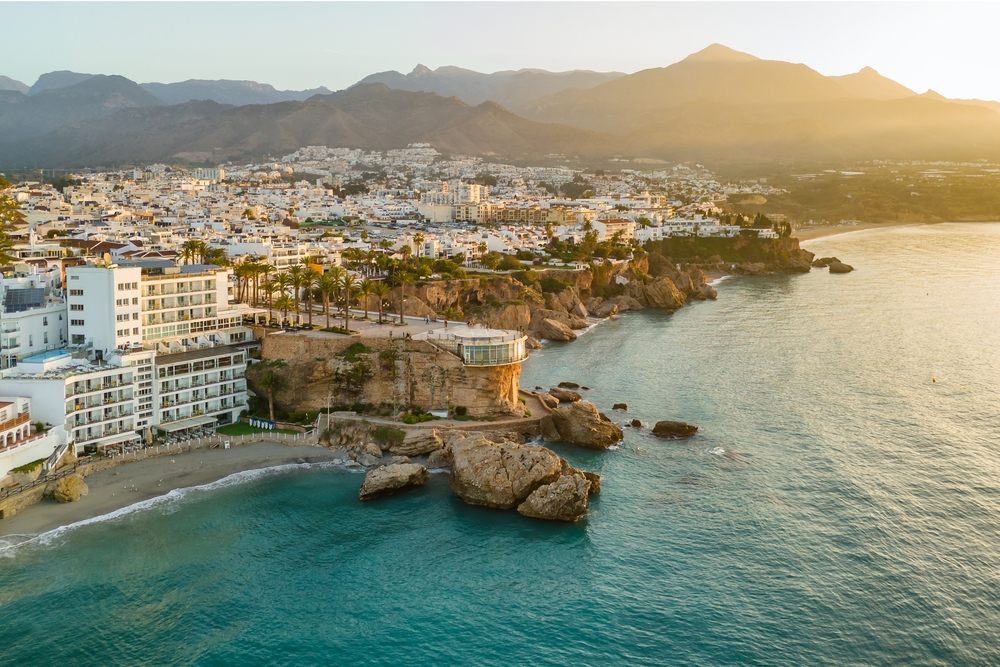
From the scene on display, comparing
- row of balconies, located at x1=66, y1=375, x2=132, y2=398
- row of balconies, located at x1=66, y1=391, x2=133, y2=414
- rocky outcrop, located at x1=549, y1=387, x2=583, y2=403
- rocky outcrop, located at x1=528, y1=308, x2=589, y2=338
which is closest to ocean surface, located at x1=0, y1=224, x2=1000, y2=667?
rocky outcrop, located at x1=549, y1=387, x2=583, y2=403

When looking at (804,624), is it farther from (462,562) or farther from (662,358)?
(662,358)

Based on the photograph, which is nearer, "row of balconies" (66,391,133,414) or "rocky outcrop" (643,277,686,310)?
"row of balconies" (66,391,133,414)

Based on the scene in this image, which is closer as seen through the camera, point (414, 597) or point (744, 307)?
point (414, 597)

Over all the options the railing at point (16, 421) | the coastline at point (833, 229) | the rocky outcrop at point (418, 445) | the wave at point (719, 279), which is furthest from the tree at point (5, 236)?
the coastline at point (833, 229)

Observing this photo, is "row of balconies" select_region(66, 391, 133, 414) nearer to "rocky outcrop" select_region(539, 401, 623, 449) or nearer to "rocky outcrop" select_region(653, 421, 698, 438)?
"rocky outcrop" select_region(539, 401, 623, 449)

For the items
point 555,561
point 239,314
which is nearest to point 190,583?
point 555,561
